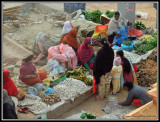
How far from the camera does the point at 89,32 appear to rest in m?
9.52

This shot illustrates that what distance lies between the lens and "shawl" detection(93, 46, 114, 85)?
6199mm

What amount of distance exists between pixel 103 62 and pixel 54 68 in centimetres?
162

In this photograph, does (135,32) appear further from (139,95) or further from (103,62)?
(139,95)

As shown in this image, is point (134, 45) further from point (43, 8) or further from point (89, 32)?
point (43, 8)

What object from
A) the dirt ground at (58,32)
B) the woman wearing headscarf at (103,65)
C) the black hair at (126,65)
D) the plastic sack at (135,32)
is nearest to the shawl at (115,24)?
the plastic sack at (135,32)

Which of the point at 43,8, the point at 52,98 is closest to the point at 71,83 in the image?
the point at 52,98

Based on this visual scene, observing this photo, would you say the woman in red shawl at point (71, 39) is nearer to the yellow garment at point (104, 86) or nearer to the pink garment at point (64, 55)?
the pink garment at point (64, 55)

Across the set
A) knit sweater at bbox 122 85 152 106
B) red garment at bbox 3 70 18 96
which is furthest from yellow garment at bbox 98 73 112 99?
red garment at bbox 3 70 18 96

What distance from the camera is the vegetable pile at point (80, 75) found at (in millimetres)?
6961

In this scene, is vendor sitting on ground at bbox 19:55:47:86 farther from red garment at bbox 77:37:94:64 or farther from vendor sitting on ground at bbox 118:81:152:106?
vendor sitting on ground at bbox 118:81:152:106

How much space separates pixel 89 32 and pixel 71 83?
3188mm

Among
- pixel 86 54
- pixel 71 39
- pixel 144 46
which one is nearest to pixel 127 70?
pixel 86 54

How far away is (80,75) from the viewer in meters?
7.12

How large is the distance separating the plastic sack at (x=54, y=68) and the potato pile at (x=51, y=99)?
1.15 metres
